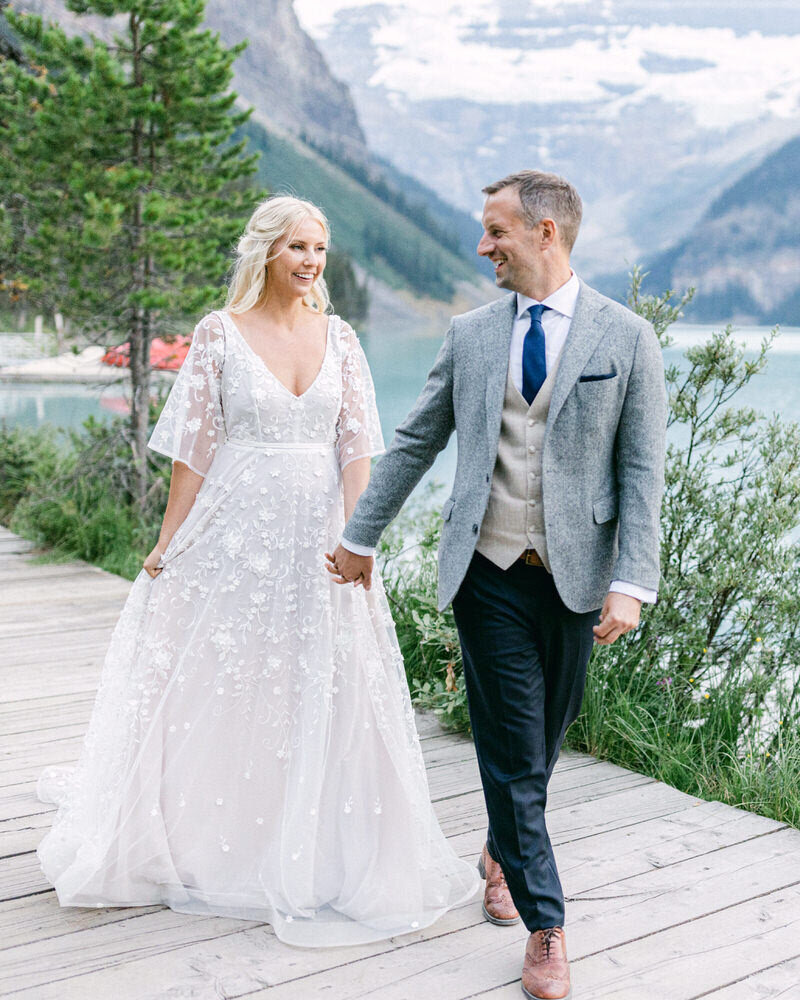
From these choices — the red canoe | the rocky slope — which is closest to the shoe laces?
the red canoe

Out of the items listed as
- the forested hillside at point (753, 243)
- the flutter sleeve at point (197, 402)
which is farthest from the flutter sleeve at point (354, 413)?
the forested hillside at point (753, 243)

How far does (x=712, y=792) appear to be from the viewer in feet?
10.5

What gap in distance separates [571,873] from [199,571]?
129cm

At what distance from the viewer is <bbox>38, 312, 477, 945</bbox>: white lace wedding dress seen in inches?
93.9

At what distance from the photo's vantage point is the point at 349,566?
232cm

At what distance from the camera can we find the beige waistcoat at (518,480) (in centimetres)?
203

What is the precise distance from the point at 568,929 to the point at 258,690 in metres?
0.95

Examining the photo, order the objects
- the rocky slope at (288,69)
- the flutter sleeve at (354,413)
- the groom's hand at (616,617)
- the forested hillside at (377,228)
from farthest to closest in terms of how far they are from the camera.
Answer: the rocky slope at (288,69) → the forested hillside at (377,228) → the flutter sleeve at (354,413) → the groom's hand at (616,617)

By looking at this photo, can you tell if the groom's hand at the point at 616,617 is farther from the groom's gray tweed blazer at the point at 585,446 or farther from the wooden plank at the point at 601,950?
the wooden plank at the point at 601,950

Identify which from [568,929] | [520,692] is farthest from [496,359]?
[568,929]

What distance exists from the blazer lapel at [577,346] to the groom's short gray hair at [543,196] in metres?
0.16

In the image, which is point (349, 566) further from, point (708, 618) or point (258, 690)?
point (708, 618)

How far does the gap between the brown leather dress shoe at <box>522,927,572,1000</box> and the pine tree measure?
5390mm

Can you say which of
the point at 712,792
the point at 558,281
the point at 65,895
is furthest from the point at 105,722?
the point at 712,792
